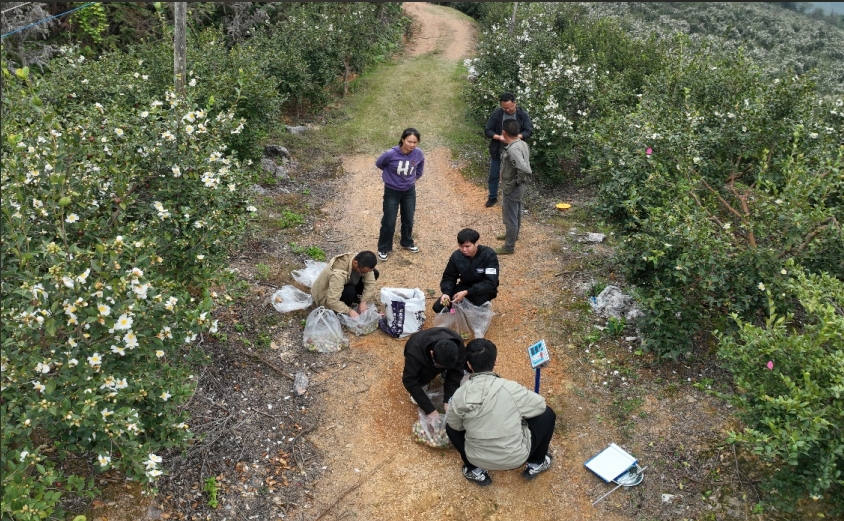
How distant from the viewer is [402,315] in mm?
6164

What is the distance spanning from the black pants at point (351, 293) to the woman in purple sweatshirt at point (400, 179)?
4.40 ft

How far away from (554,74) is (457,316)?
5550 millimetres

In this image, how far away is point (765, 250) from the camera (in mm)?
5254

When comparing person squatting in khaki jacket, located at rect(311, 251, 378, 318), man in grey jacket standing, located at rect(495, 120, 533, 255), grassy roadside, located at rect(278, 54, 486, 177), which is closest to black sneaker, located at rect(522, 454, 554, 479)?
person squatting in khaki jacket, located at rect(311, 251, 378, 318)

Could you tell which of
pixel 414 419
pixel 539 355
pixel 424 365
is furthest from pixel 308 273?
pixel 539 355

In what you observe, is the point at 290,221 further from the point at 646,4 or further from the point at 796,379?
the point at 646,4

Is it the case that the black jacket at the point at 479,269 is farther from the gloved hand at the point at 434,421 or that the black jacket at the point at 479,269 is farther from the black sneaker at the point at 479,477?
the black sneaker at the point at 479,477

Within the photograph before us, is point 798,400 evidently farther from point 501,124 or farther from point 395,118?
point 395,118

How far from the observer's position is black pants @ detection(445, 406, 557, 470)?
15.1 ft

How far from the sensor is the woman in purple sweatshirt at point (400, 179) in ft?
23.3

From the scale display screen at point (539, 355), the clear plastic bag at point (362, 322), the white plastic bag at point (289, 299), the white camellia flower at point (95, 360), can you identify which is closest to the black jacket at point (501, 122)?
the clear plastic bag at point (362, 322)

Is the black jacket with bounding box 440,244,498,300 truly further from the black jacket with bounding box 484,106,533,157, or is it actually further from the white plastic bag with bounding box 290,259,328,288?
the black jacket with bounding box 484,106,533,157

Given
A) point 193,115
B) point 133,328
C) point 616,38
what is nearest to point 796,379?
point 133,328

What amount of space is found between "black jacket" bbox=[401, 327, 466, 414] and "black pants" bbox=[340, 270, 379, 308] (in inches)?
51.9
